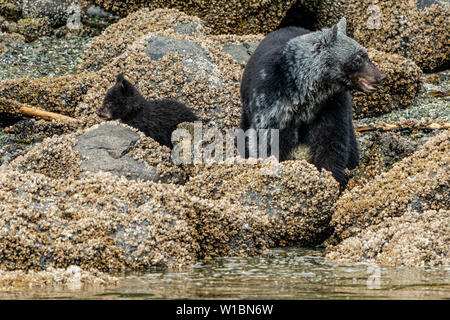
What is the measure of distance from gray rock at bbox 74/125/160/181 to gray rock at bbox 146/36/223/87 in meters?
2.34

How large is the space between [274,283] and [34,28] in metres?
9.71

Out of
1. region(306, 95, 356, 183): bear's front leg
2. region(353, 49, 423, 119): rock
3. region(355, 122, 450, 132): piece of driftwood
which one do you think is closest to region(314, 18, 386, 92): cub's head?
region(306, 95, 356, 183): bear's front leg

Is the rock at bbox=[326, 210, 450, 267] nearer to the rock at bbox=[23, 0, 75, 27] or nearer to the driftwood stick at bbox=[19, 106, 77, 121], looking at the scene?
the driftwood stick at bbox=[19, 106, 77, 121]

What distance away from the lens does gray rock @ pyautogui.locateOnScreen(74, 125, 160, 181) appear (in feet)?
24.0

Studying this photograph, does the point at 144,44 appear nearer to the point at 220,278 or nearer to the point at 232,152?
the point at 232,152

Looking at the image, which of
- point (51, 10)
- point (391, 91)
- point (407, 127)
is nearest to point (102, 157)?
point (407, 127)

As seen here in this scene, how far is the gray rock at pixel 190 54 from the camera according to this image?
394 inches

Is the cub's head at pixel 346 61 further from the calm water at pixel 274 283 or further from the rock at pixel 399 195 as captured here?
the calm water at pixel 274 283

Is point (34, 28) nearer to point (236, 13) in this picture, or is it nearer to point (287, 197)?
point (236, 13)

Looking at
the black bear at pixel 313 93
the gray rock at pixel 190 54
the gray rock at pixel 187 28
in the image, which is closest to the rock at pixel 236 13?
the gray rock at pixel 187 28

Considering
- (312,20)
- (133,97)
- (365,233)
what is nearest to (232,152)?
(133,97)

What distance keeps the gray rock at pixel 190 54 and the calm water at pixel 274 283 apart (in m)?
4.84

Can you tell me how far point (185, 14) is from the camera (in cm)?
1214

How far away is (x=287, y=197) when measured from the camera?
6.46 metres
